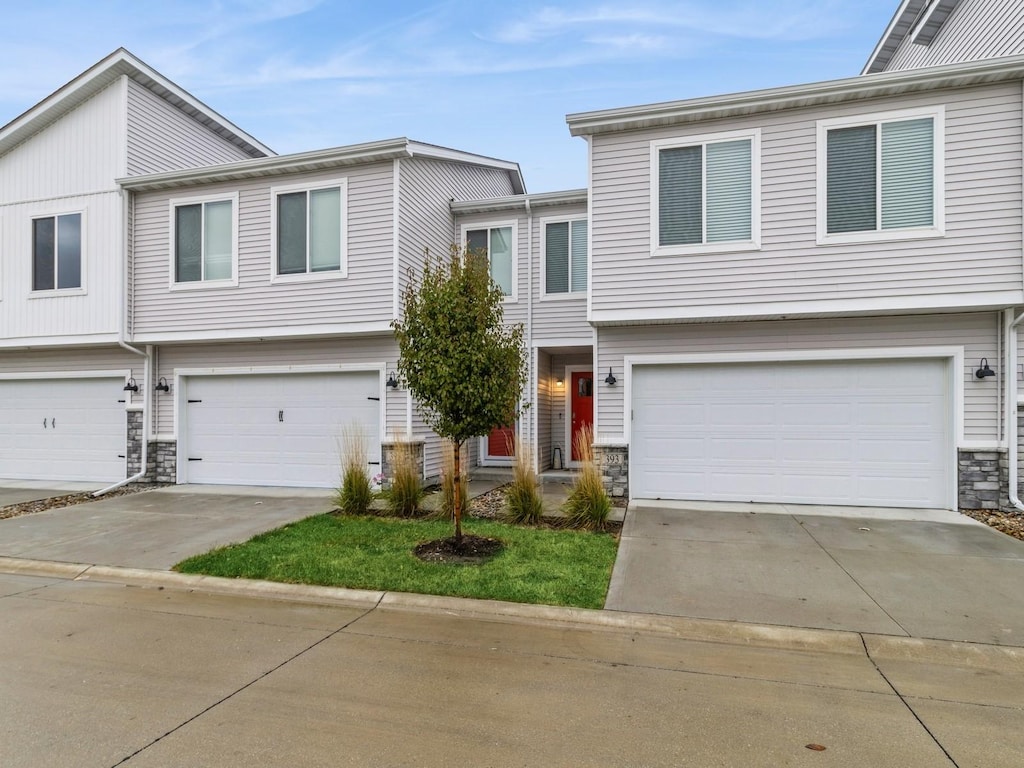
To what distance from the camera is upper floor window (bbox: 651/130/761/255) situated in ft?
27.9

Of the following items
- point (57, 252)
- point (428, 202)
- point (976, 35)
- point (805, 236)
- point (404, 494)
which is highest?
point (976, 35)

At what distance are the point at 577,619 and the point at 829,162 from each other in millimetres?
7343

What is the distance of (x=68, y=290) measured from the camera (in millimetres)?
11148

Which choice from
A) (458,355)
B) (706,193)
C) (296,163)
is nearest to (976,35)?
(706,193)

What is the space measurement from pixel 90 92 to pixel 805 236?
13.0 meters

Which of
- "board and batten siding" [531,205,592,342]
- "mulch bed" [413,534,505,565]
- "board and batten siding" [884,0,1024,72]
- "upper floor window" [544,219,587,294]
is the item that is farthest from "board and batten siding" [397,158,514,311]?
"board and batten siding" [884,0,1024,72]

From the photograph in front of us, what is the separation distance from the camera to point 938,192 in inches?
309

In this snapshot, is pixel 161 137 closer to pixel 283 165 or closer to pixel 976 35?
pixel 283 165

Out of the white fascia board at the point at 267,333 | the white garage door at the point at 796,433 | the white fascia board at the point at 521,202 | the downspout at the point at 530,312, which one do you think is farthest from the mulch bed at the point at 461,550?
the white fascia board at the point at 521,202

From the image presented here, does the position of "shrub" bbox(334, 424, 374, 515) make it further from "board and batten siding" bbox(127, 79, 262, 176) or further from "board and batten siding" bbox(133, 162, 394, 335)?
"board and batten siding" bbox(127, 79, 262, 176)

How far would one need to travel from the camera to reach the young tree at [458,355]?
6.18m

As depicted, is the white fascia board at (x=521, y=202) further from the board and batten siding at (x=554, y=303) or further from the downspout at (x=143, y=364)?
the downspout at (x=143, y=364)

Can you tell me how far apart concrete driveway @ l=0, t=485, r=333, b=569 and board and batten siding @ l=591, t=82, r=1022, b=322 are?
5826 mm

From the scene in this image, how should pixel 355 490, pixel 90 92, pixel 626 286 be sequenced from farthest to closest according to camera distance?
pixel 90 92 < pixel 626 286 < pixel 355 490
